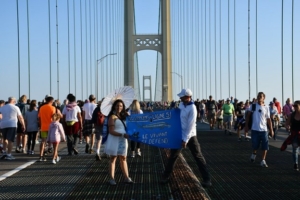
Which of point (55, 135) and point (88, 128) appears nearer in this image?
point (55, 135)

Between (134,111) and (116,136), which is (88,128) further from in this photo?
→ (116,136)

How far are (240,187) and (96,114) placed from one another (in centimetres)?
498

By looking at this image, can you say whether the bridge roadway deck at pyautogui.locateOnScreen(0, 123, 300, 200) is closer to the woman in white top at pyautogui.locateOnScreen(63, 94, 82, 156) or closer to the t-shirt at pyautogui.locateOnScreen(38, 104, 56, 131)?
the woman in white top at pyautogui.locateOnScreen(63, 94, 82, 156)

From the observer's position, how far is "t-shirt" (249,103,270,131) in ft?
36.5

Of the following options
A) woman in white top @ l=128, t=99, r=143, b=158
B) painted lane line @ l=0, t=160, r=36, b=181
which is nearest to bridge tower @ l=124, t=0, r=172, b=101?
woman in white top @ l=128, t=99, r=143, b=158

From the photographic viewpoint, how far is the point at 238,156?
12930 millimetres

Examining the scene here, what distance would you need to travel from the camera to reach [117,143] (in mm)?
8438

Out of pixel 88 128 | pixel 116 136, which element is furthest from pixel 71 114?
pixel 116 136

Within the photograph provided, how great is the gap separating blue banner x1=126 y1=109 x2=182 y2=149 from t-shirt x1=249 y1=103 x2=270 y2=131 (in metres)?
2.87

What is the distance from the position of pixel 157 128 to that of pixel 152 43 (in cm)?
4893

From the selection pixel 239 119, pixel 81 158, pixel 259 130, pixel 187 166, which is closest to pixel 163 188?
pixel 187 166

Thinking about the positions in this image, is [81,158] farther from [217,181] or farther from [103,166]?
[217,181]

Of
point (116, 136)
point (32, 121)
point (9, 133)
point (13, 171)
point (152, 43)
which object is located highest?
point (152, 43)

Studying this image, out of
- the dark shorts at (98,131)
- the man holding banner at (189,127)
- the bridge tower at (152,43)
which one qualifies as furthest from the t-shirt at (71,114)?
the bridge tower at (152,43)
